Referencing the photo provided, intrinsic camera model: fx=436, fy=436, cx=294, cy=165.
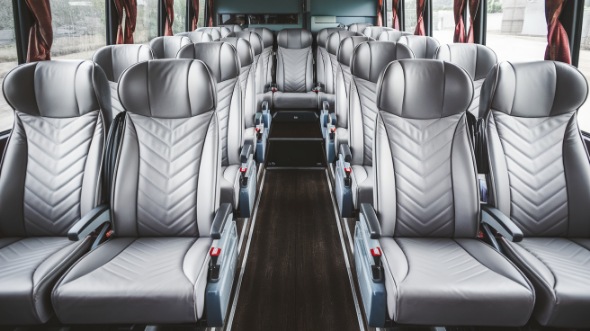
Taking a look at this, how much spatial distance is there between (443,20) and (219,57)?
4410mm

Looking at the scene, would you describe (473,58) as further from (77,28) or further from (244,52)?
(77,28)

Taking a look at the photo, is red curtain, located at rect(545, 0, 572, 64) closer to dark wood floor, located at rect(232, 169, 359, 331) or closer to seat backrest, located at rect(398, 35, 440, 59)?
seat backrest, located at rect(398, 35, 440, 59)

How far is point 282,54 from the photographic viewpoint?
5938 mm

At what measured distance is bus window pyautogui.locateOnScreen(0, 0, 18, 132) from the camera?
3.05 m

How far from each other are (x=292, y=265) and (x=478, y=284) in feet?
4.54

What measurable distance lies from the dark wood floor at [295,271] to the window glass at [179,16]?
4887 millimetres

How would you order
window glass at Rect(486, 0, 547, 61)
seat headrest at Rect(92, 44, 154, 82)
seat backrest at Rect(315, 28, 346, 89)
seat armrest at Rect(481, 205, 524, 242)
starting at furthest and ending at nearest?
seat backrest at Rect(315, 28, 346, 89) → window glass at Rect(486, 0, 547, 61) → seat headrest at Rect(92, 44, 154, 82) → seat armrest at Rect(481, 205, 524, 242)

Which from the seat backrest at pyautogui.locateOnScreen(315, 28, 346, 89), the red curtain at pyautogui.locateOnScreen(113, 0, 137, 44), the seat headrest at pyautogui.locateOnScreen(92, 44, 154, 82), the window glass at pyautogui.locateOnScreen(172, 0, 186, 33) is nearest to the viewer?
the seat headrest at pyautogui.locateOnScreen(92, 44, 154, 82)

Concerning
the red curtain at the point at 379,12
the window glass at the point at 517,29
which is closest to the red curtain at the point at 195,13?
the red curtain at the point at 379,12

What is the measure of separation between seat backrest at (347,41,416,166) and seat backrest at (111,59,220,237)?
1234 millimetres

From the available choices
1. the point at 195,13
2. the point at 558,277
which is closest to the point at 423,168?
the point at 558,277

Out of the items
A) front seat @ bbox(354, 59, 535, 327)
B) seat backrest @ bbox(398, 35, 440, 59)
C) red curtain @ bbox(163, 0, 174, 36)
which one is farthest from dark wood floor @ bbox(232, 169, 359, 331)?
red curtain @ bbox(163, 0, 174, 36)

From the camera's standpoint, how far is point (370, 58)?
119 inches

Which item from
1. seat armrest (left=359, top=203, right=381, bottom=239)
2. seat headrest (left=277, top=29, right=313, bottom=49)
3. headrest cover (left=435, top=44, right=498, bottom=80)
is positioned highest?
seat headrest (left=277, top=29, right=313, bottom=49)
